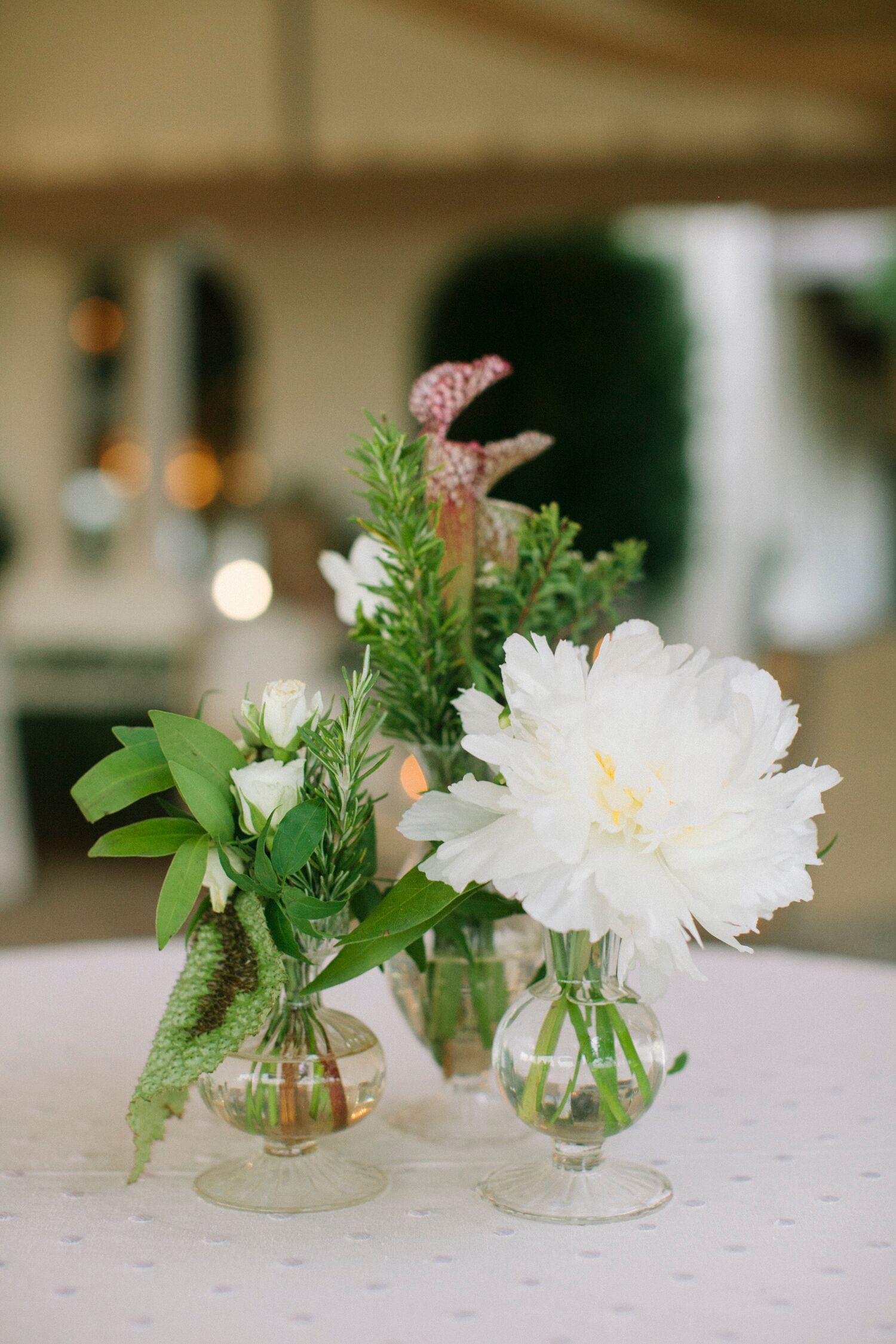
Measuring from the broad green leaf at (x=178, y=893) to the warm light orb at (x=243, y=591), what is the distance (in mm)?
4287

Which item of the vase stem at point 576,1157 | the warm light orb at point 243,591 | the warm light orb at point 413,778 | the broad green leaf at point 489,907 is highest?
the warm light orb at point 243,591

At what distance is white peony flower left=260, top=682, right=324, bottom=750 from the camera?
2.30ft

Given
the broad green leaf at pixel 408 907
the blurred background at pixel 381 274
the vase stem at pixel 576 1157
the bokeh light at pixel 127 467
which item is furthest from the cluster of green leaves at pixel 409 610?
the bokeh light at pixel 127 467

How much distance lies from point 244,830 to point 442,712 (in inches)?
6.9

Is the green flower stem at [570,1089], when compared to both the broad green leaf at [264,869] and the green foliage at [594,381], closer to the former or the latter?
the broad green leaf at [264,869]

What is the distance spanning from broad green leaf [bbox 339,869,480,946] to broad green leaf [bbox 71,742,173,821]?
12 cm

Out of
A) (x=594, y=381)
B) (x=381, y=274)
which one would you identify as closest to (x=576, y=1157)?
(x=594, y=381)

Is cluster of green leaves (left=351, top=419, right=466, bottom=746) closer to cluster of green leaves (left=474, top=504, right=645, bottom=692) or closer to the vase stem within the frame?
cluster of green leaves (left=474, top=504, right=645, bottom=692)

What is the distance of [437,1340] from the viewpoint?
22.9 inches

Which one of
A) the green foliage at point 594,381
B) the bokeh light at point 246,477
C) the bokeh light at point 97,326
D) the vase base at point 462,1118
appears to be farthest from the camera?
the bokeh light at point 246,477

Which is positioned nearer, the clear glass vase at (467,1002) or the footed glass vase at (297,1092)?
the footed glass vase at (297,1092)

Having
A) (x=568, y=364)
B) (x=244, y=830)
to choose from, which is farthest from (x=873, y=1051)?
(x=568, y=364)

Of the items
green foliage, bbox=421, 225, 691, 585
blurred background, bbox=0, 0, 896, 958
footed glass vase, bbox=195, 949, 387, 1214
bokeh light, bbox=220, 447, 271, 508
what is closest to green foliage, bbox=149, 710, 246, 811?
footed glass vase, bbox=195, 949, 387, 1214

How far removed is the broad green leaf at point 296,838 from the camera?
667 mm
